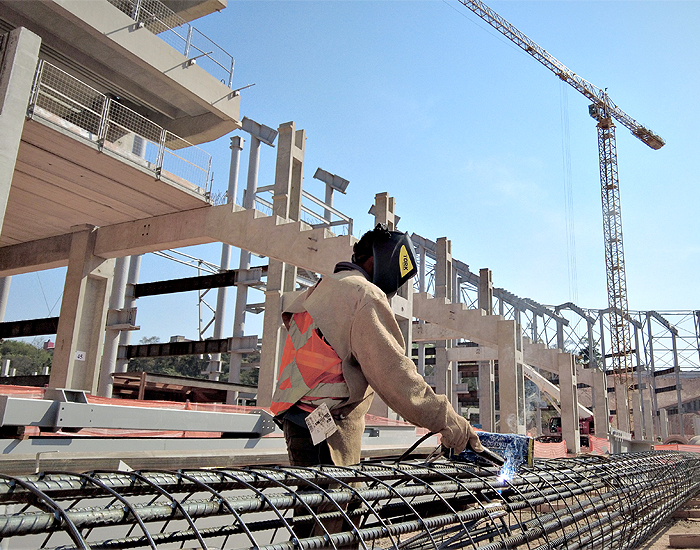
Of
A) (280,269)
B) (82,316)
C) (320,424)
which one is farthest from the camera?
(280,269)

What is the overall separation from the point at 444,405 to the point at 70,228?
14.8 metres

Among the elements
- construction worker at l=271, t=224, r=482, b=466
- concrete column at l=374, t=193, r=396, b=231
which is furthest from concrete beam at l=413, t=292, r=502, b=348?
construction worker at l=271, t=224, r=482, b=466

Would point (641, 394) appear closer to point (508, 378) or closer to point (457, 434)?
point (508, 378)

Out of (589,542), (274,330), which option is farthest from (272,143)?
(589,542)

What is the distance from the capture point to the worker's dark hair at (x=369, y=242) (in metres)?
2.92

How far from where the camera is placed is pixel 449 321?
1756cm

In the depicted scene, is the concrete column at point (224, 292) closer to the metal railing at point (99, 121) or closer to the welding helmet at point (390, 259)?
the metal railing at point (99, 121)

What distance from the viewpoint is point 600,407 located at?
28.8 metres

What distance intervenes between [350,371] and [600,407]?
29.8 meters

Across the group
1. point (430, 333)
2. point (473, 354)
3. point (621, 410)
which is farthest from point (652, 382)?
point (430, 333)

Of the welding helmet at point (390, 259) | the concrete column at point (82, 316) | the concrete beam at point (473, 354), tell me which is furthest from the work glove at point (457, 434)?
the concrete beam at point (473, 354)

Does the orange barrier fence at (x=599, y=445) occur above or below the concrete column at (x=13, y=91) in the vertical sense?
below

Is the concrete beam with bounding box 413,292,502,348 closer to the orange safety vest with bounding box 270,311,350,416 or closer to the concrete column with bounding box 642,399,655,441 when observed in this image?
the orange safety vest with bounding box 270,311,350,416

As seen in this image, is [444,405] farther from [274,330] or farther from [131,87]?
[131,87]
